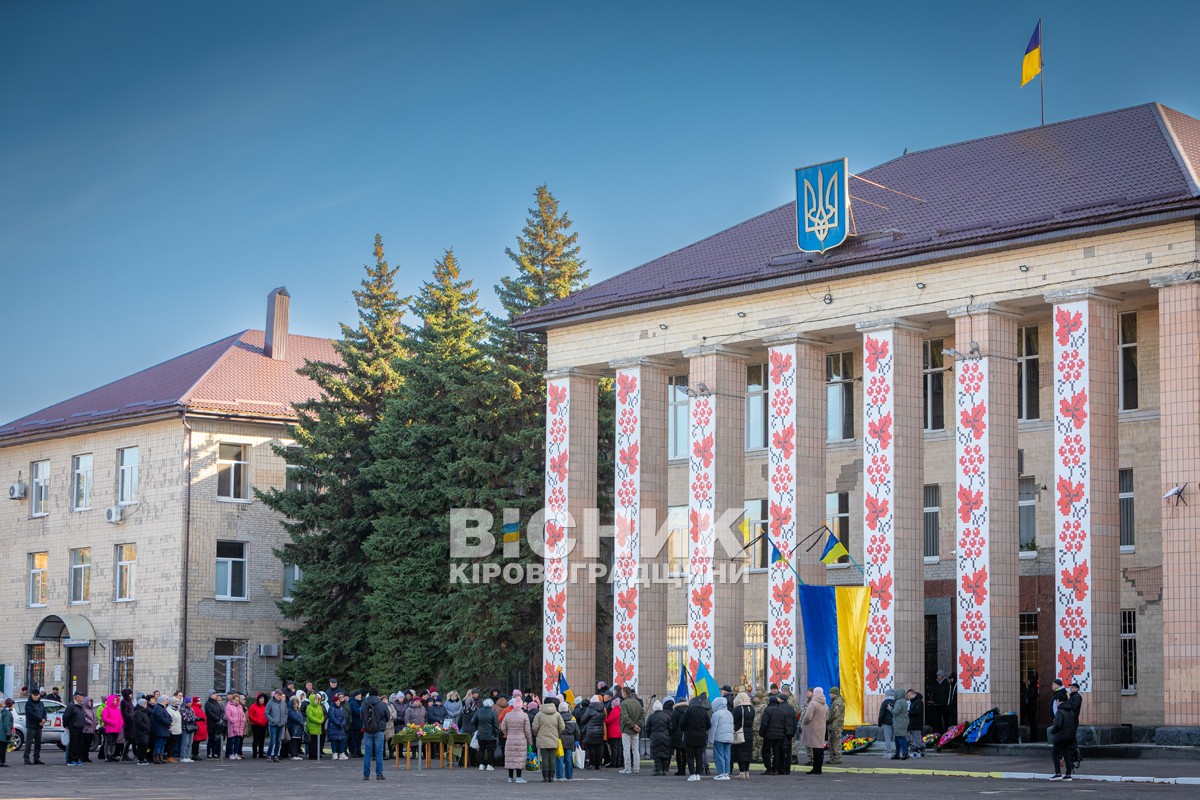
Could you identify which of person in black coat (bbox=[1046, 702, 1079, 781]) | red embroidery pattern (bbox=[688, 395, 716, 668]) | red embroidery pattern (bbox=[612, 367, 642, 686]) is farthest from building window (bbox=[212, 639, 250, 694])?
person in black coat (bbox=[1046, 702, 1079, 781])

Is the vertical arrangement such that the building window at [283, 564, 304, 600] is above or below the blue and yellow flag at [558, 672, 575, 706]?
above

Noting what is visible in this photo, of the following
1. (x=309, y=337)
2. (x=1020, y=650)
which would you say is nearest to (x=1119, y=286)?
(x=1020, y=650)

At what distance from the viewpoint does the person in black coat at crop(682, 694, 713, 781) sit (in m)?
27.0

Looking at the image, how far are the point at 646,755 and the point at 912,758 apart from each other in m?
5.83

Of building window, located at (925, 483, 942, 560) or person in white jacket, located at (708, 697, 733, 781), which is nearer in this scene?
person in white jacket, located at (708, 697, 733, 781)

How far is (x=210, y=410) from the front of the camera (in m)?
50.7

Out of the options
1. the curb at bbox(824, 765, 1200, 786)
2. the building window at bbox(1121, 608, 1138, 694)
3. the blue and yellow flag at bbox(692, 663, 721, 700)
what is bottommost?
the curb at bbox(824, 765, 1200, 786)

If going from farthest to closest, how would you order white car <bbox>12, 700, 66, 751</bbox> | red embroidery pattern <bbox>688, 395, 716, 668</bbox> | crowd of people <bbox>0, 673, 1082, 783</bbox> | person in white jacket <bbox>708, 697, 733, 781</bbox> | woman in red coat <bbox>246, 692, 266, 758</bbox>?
white car <bbox>12, 700, 66, 751</bbox> → red embroidery pattern <bbox>688, 395, 716, 668</bbox> → woman in red coat <bbox>246, 692, 266, 758</bbox> → crowd of people <bbox>0, 673, 1082, 783</bbox> → person in white jacket <bbox>708, 697, 733, 781</bbox>

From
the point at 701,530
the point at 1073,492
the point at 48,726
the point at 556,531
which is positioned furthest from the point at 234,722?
the point at 1073,492

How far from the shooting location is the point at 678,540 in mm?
41219

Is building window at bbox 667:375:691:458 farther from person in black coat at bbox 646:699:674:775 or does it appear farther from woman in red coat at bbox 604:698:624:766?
person in black coat at bbox 646:699:674:775

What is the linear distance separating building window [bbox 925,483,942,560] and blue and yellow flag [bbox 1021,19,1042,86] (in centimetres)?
928

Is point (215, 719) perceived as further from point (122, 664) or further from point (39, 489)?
point (39, 489)

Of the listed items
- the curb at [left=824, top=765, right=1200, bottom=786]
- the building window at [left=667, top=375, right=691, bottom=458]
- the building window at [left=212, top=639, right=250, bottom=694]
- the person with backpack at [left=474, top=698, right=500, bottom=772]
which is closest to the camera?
the curb at [left=824, top=765, right=1200, bottom=786]
